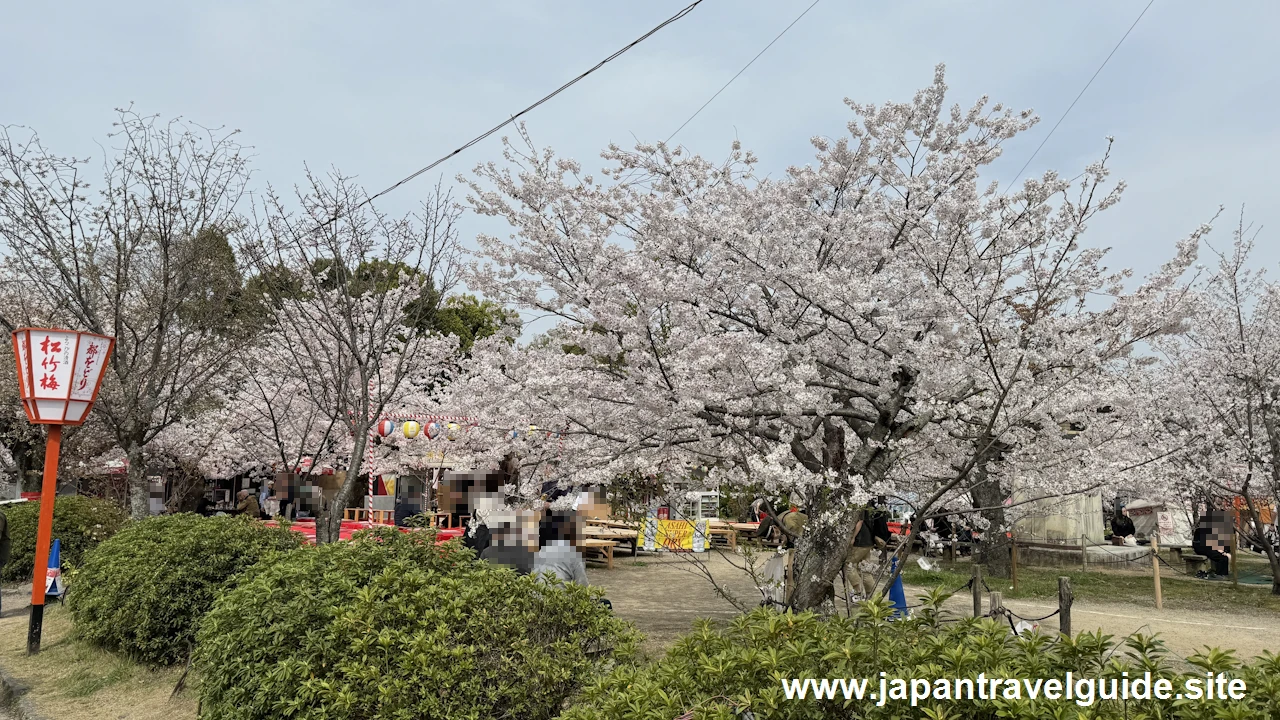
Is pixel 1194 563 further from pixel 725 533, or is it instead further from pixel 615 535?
pixel 615 535

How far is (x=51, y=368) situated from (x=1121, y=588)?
1454 cm

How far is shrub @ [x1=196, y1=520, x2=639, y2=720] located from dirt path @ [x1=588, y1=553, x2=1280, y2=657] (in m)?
3.70

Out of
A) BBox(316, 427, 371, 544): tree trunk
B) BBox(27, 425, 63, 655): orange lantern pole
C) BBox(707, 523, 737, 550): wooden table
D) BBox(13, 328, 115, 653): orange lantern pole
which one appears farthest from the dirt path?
BBox(13, 328, 115, 653): orange lantern pole

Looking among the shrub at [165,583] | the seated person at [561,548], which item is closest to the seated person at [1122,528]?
the seated person at [561,548]

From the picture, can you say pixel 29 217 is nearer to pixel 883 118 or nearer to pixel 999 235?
pixel 883 118

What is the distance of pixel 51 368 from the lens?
23.7ft

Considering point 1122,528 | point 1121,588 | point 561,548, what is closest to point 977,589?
point 561,548

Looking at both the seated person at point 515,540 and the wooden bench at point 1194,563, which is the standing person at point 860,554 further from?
the wooden bench at point 1194,563

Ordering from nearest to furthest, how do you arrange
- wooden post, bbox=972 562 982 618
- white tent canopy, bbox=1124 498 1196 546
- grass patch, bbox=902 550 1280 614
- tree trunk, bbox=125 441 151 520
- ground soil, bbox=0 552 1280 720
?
ground soil, bbox=0 552 1280 720 < wooden post, bbox=972 562 982 618 < tree trunk, bbox=125 441 151 520 < grass patch, bbox=902 550 1280 614 < white tent canopy, bbox=1124 498 1196 546

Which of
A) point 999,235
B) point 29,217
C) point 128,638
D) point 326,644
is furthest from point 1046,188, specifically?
point 29,217

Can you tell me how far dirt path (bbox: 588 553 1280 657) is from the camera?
8.44m

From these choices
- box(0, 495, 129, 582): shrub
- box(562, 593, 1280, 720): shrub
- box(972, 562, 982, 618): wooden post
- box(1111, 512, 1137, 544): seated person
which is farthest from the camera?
box(1111, 512, 1137, 544): seated person

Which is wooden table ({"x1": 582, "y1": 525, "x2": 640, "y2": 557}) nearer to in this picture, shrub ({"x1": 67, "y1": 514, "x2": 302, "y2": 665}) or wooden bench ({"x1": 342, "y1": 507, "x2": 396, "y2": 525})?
wooden bench ({"x1": 342, "y1": 507, "x2": 396, "y2": 525})

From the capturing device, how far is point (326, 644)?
142 inches
